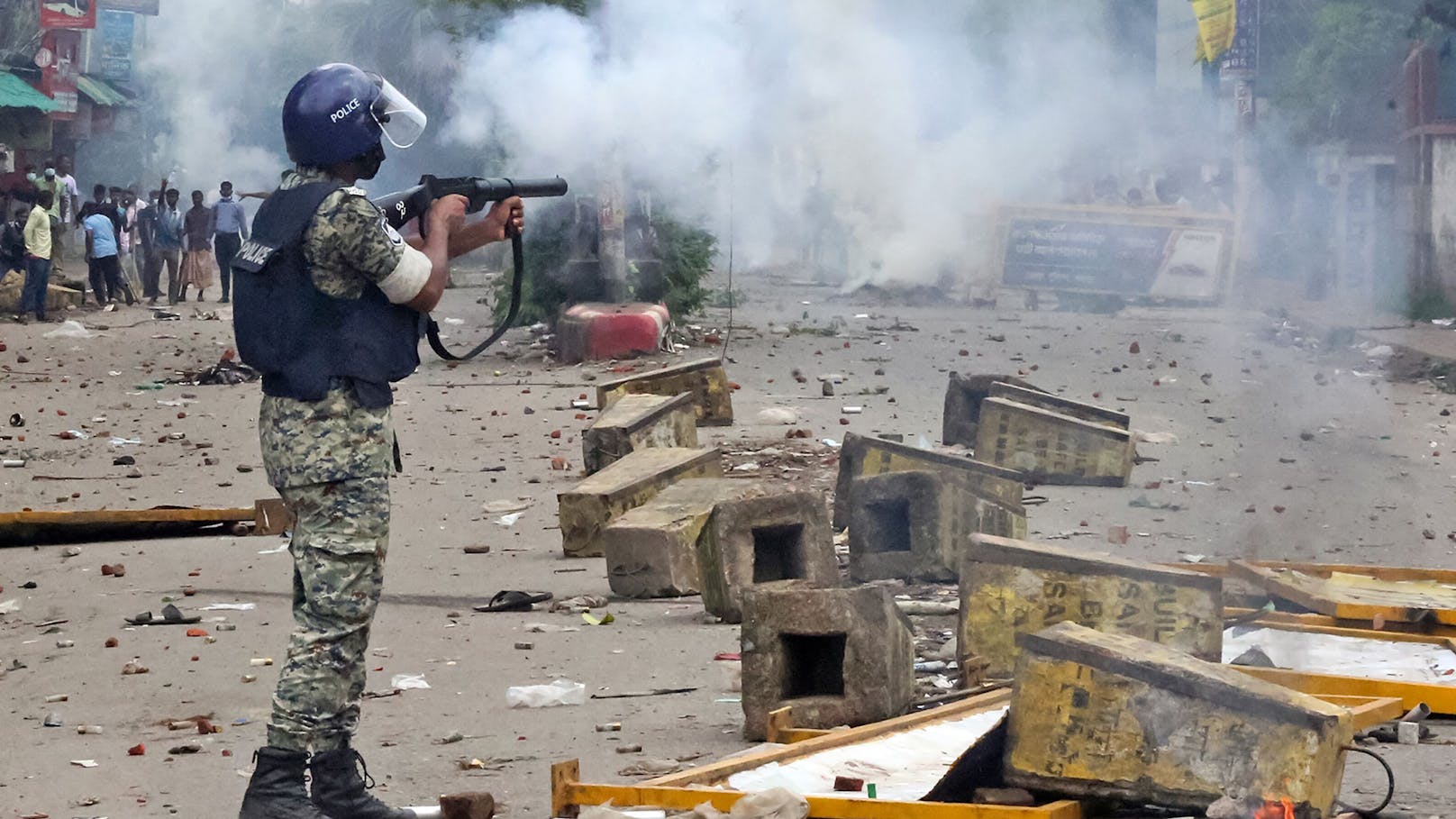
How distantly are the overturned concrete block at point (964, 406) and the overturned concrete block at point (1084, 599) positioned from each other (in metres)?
5.17

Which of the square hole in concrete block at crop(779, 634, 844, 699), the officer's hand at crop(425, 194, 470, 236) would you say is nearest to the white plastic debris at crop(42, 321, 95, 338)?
the square hole in concrete block at crop(779, 634, 844, 699)

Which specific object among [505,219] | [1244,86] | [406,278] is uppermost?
[1244,86]

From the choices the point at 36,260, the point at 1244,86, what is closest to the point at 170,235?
the point at 36,260

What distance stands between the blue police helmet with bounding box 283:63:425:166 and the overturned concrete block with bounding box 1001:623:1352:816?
175cm

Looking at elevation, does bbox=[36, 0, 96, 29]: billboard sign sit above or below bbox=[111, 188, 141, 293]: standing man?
above

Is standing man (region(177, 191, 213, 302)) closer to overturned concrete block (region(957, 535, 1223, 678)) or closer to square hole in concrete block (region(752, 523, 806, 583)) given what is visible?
square hole in concrete block (region(752, 523, 806, 583))

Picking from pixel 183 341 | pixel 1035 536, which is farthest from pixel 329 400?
pixel 183 341

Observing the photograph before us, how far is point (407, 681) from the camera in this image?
5230 mm

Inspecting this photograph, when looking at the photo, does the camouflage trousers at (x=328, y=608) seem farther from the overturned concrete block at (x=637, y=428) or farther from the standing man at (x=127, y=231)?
the standing man at (x=127, y=231)

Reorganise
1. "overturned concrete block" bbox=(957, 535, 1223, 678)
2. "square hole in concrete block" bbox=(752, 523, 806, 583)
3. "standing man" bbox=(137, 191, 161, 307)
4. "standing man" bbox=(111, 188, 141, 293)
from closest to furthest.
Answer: "overturned concrete block" bbox=(957, 535, 1223, 678), "square hole in concrete block" bbox=(752, 523, 806, 583), "standing man" bbox=(137, 191, 161, 307), "standing man" bbox=(111, 188, 141, 293)

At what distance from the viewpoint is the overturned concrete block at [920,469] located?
6719mm

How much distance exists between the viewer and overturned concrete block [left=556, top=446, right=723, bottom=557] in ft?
23.9

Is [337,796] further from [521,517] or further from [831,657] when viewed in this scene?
[521,517]

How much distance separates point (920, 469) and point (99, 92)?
101 feet
